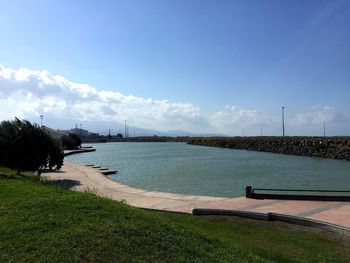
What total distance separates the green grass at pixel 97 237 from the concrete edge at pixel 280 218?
2.02 metres

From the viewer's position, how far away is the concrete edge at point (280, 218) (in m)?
10.8

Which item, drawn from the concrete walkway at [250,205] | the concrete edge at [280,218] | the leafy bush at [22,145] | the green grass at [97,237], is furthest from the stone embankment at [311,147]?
the green grass at [97,237]

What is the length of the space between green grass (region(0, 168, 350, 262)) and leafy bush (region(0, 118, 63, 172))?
43.8 feet

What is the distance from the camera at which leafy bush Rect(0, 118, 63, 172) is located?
835 inches

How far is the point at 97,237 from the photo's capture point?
5.56 metres

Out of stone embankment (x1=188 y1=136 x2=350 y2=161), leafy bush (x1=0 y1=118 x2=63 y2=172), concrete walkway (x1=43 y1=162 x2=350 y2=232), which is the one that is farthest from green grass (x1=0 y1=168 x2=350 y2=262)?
stone embankment (x1=188 y1=136 x2=350 y2=161)

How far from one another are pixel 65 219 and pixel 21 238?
2.63 ft

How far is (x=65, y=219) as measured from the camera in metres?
6.17

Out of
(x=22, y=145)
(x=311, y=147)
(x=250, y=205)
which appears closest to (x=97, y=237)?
(x=250, y=205)

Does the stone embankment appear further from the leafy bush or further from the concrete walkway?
the leafy bush

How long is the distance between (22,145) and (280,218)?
47.6ft

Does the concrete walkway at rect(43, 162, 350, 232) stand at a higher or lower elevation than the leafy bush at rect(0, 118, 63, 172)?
lower

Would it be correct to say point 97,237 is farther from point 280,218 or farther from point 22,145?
point 22,145

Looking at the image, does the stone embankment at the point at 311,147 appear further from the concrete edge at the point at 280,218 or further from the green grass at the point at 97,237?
the green grass at the point at 97,237
